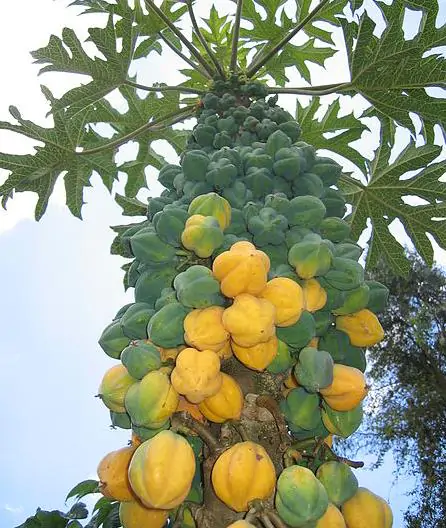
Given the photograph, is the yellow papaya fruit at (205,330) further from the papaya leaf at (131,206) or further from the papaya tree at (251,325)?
the papaya leaf at (131,206)

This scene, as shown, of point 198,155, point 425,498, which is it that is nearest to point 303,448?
point 198,155

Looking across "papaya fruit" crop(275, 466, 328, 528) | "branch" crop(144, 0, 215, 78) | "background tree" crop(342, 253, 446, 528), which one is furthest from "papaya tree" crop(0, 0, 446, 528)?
"background tree" crop(342, 253, 446, 528)

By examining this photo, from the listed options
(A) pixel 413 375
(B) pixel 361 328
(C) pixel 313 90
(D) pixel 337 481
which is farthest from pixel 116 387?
(A) pixel 413 375

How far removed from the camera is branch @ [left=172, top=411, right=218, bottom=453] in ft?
4.77

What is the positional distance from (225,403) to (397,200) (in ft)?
6.09

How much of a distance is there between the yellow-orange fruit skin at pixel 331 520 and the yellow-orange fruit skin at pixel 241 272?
1.81ft

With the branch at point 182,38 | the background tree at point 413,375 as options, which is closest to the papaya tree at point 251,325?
the branch at point 182,38

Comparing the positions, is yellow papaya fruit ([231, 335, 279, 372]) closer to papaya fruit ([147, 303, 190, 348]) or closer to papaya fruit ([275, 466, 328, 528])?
papaya fruit ([147, 303, 190, 348])

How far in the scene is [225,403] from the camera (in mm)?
1458

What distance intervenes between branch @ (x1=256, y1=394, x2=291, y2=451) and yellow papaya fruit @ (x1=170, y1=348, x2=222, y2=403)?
14 cm

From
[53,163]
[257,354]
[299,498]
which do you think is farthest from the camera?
[53,163]

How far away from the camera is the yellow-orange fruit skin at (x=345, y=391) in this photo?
1.49 metres

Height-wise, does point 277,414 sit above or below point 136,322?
below

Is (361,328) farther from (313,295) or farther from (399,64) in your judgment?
(399,64)
